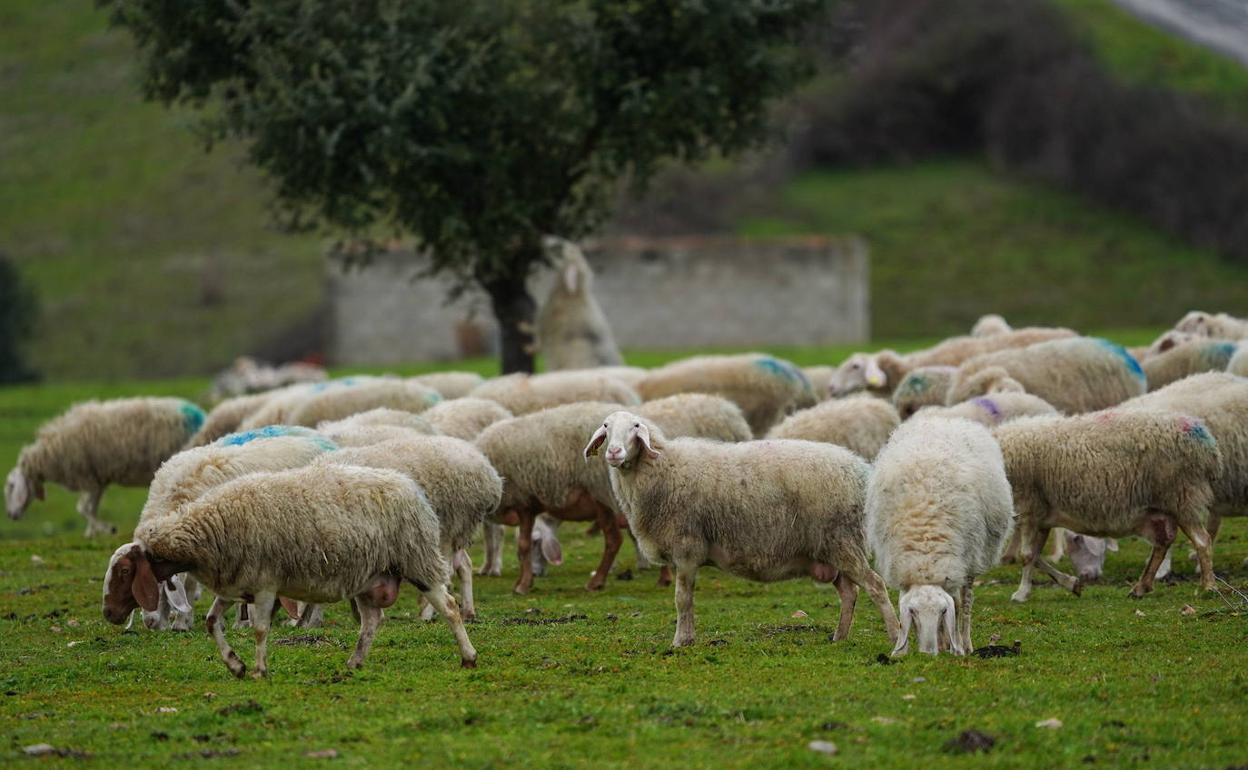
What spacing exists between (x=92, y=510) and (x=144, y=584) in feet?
31.4

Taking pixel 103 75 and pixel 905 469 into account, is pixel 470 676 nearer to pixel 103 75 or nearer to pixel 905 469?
pixel 905 469

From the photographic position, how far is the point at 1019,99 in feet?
198

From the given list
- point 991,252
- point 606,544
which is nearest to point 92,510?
point 606,544

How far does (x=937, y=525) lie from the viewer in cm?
1013

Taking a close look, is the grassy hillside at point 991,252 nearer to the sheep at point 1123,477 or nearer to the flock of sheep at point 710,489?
the flock of sheep at point 710,489

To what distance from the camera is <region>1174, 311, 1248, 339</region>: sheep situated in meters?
19.1

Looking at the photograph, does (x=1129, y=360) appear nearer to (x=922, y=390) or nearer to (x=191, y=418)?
(x=922, y=390)

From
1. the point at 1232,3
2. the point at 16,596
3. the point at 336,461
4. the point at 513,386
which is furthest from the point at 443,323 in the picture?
the point at 336,461

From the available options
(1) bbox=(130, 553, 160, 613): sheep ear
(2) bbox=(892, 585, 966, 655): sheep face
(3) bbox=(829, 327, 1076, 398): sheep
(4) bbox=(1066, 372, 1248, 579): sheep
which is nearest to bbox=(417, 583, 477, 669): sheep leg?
(1) bbox=(130, 553, 160, 613): sheep ear

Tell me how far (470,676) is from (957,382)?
768 centimetres

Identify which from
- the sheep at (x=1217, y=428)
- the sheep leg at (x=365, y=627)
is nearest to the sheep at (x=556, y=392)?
the sheep at (x=1217, y=428)

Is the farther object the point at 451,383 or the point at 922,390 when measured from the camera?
the point at 451,383

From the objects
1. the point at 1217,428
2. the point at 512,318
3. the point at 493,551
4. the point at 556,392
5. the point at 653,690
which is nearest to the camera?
the point at 653,690

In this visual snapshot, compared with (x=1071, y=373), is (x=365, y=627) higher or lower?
lower
